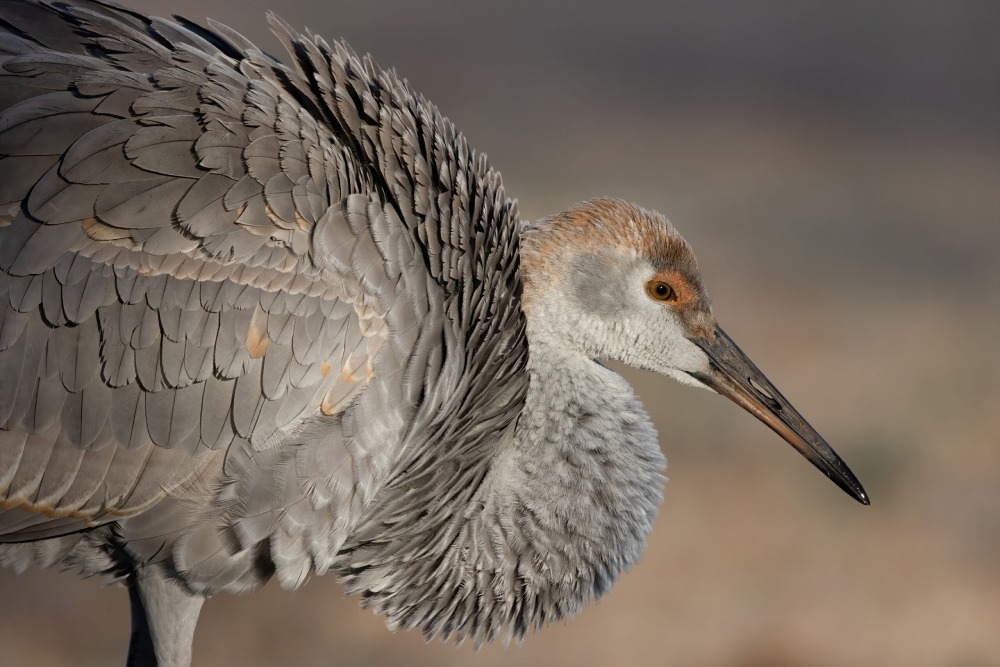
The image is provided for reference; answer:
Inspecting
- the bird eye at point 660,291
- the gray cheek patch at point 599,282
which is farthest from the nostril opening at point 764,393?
the gray cheek patch at point 599,282

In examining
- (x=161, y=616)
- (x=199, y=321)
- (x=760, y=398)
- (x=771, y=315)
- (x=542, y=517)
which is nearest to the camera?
(x=199, y=321)

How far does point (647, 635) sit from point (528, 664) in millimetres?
584

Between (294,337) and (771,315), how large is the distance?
4970mm

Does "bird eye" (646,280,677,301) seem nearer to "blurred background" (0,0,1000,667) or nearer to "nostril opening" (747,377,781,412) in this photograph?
"nostril opening" (747,377,781,412)

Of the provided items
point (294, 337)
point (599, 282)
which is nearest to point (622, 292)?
point (599, 282)

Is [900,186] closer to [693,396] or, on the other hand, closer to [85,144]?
[693,396]

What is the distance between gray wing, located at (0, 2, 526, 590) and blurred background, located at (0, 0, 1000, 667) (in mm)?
2449

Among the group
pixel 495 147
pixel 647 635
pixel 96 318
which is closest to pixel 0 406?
pixel 96 318

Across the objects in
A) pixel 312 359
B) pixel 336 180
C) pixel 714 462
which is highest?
pixel 714 462

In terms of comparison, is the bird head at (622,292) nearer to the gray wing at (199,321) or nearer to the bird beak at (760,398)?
the bird beak at (760,398)

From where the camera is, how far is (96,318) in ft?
9.05

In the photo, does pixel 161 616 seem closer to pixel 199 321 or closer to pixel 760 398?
pixel 199 321

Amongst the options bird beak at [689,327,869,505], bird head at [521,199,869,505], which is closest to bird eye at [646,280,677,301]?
bird head at [521,199,869,505]

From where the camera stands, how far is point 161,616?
3029mm
